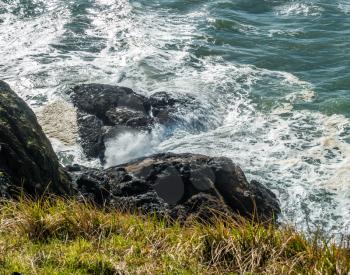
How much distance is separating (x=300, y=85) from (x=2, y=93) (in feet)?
35.4

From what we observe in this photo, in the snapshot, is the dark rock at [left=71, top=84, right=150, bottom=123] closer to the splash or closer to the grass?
the splash

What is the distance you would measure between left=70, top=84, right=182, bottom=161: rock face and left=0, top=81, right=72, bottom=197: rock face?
450cm

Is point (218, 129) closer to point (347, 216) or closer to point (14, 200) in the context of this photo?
point (347, 216)

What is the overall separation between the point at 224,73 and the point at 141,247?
1323 centimetres

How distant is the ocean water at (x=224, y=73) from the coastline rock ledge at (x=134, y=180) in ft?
4.23

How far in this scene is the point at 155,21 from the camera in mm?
23594

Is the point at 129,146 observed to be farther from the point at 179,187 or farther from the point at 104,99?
the point at 179,187

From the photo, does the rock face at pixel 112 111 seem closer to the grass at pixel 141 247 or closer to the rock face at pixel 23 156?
the rock face at pixel 23 156

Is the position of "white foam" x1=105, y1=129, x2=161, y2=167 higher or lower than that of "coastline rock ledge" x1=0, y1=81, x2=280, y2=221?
lower

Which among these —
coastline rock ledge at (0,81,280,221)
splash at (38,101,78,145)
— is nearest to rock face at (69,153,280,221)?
coastline rock ledge at (0,81,280,221)

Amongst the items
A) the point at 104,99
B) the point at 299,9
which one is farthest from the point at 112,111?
the point at 299,9

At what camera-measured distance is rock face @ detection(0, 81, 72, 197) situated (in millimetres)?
7754

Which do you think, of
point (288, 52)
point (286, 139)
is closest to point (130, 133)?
point (286, 139)

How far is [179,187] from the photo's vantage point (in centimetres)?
1028
